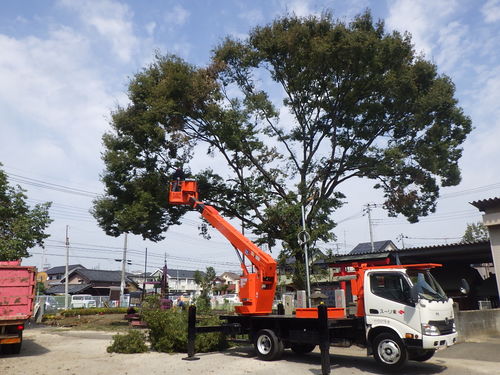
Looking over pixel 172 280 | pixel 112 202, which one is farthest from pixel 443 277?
pixel 172 280

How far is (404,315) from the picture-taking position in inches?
366

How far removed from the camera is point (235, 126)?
19.1m

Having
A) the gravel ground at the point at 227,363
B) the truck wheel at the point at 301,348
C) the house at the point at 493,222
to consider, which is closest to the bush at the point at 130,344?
the gravel ground at the point at 227,363

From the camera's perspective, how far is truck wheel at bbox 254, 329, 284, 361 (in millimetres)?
10977

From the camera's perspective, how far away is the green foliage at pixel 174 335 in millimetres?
12602

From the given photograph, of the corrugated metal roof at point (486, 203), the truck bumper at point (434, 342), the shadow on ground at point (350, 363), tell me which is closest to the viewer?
the truck bumper at point (434, 342)

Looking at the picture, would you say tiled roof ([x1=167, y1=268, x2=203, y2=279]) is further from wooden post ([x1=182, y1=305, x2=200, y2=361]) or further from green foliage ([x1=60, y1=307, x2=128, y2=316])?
wooden post ([x1=182, y1=305, x2=200, y2=361])

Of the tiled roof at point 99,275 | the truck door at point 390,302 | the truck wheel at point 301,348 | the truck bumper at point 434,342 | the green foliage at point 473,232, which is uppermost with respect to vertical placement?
the green foliage at point 473,232

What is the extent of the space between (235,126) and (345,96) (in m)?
5.60

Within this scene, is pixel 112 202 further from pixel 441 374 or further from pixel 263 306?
Result: pixel 441 374

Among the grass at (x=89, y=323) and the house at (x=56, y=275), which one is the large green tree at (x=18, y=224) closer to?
the grass at (x=89, y=323)

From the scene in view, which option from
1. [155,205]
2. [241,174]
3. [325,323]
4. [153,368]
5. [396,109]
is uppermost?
[396,109]

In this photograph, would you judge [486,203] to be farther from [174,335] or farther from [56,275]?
[56,275]

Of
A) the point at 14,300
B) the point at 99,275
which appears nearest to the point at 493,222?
the point at 14,300
